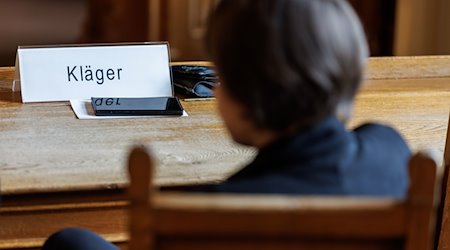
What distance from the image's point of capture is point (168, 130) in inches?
65.0

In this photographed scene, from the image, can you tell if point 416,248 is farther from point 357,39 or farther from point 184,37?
point 184,37

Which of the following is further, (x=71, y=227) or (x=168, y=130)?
(x=168, y=130)

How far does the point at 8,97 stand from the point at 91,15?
2260mm

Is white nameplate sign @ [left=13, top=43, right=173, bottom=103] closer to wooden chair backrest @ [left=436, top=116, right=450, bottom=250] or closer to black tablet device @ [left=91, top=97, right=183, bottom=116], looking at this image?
black tablet device @ [left=91, top=97, right=183, bottom=116]

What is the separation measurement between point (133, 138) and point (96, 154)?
0.11 meters

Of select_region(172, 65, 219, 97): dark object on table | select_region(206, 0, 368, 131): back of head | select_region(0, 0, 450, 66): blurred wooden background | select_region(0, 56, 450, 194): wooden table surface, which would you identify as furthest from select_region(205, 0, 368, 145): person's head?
select_region(0, 0, 450, 66): blurred wooden background

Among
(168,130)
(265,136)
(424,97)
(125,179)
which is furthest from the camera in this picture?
(424,97)

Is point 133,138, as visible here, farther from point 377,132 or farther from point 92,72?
point 377,132

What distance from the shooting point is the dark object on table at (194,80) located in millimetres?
1884

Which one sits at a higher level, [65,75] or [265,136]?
[265,136]

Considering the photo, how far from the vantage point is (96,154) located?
1.50m

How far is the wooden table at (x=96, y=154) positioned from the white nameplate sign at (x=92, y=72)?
0.13ft

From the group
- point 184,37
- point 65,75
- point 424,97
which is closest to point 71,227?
point 65,75

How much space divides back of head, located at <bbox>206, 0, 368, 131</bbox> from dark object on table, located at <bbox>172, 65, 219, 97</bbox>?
31.7 inches
